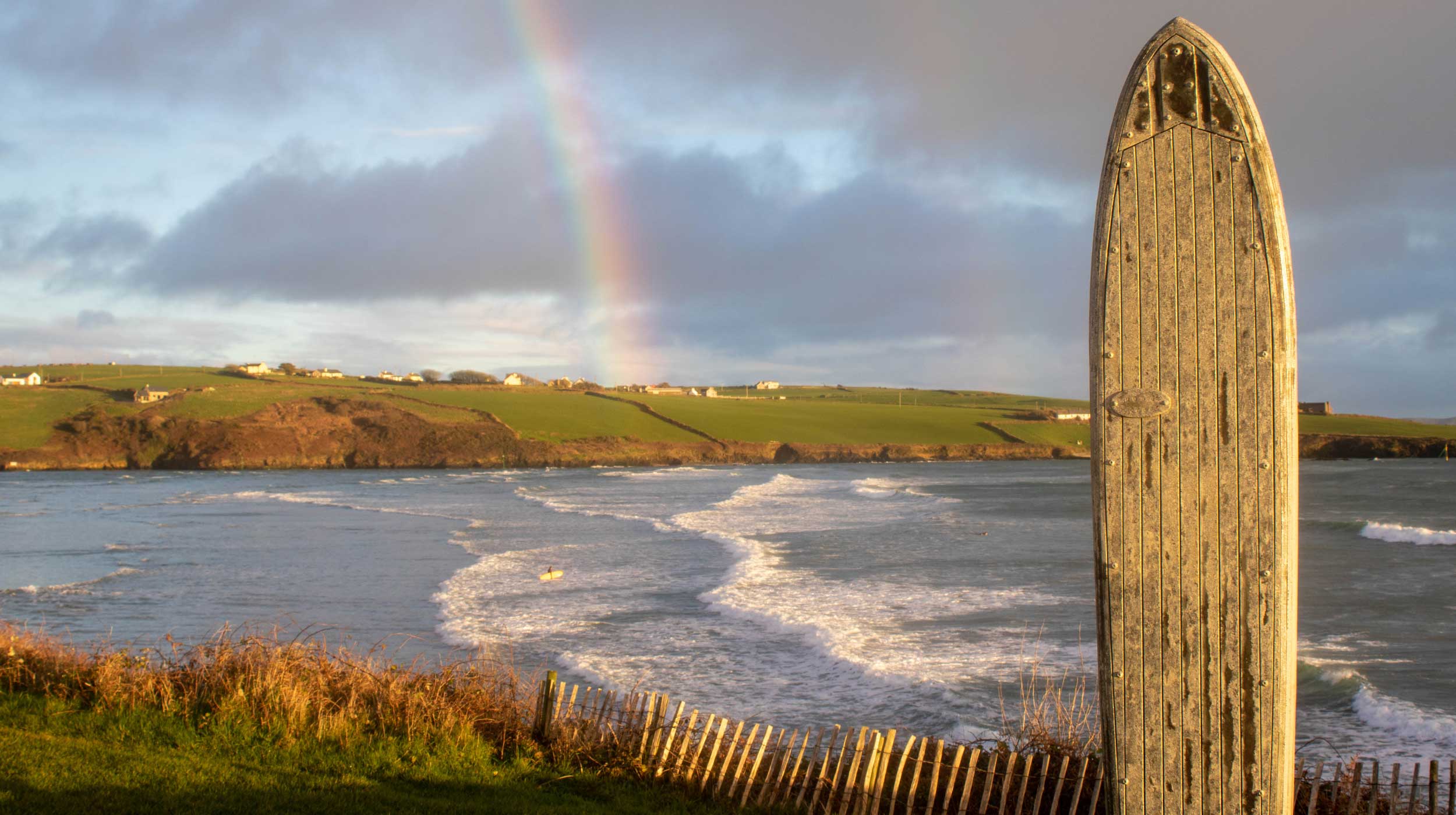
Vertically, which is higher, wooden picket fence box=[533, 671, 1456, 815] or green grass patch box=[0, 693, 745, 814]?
wooden picket fence box=[533, 671, 1456, 815]

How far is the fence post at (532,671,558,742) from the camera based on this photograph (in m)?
6.44

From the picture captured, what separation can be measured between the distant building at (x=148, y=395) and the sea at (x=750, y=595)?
58.9 m

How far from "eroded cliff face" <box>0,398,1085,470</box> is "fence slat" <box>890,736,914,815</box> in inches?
3456

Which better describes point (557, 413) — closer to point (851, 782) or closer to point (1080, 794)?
point (851, 782)

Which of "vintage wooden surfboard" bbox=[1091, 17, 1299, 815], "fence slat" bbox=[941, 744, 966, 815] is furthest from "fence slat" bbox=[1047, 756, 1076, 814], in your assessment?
"vintage wooden surfboard" bbox=[1091, 17, 1299, 815]

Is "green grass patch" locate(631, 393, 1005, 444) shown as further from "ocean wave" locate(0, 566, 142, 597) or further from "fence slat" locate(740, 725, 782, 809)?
"fence slat" locate(740, 725, 782, 809)

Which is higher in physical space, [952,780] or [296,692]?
[952,780]

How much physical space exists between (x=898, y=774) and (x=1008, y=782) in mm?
517

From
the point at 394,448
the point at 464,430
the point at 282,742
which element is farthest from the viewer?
the point at 464,430

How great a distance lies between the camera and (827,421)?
115 meters

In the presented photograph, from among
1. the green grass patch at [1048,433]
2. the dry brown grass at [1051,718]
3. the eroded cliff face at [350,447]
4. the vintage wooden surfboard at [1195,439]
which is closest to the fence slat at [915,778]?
the dry brown grass at [1051,718]

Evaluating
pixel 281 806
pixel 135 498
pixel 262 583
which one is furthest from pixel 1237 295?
pixel 135 498

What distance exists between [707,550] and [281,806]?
19.4 meters

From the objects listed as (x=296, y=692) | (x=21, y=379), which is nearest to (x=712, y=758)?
(x=296, y=692)
